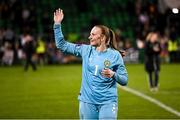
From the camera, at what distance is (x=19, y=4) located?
40.3 metres

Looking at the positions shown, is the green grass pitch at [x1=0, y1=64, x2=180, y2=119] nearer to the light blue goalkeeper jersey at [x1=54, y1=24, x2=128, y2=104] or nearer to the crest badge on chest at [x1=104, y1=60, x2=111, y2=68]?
the light blue goalkeeper jersey at [x1=54, y1=24, x2=128, y2=104]

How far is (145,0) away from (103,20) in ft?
12.0

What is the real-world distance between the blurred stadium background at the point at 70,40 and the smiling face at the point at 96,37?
8459mm

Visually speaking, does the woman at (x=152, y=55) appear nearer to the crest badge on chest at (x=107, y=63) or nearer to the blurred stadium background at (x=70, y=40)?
the blurred stadium background at (x=70, y=40)

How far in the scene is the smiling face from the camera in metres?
8.89

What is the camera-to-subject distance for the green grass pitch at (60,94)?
16.4 meters

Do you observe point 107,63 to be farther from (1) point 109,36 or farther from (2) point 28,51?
(2) point 28,51

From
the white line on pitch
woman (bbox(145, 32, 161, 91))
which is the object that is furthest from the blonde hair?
woman (bbox(145, 32, 161, 91))

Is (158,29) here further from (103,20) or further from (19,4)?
(19,4)

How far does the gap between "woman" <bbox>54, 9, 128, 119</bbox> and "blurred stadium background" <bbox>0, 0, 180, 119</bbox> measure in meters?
8.27

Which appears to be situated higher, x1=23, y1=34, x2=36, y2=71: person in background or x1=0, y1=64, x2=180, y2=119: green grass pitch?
x1=23, y1=34, x2=36, y2=71: person in background

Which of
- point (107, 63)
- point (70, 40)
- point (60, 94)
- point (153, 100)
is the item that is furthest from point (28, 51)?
point (107, 63)

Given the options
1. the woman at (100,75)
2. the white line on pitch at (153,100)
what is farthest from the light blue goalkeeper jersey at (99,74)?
the white line on pitch at (153,100)

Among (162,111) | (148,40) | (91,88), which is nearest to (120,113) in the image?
(162,111)
